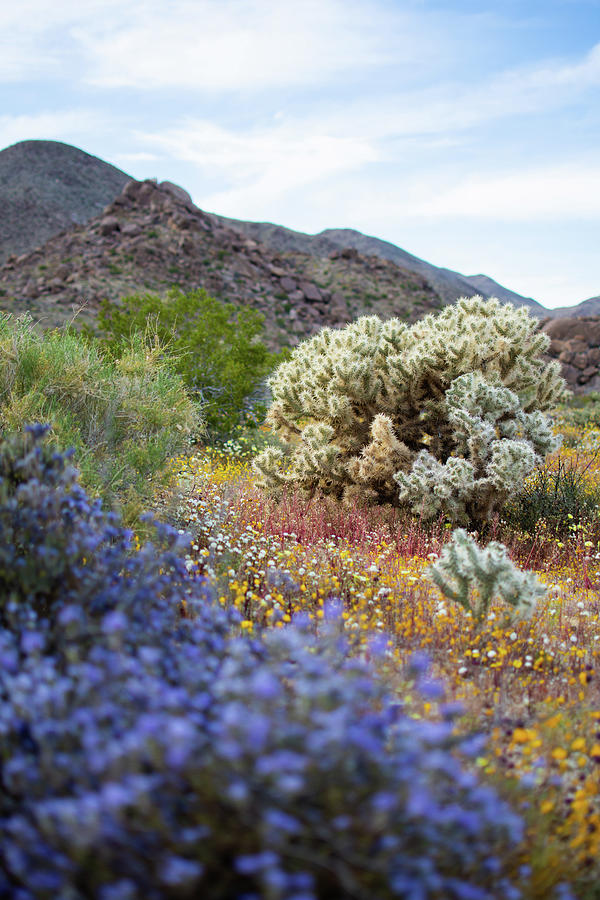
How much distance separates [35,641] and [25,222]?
68640 millimetres

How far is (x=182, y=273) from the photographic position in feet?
133

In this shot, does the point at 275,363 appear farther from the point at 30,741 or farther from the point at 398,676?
A: the point at 30,741

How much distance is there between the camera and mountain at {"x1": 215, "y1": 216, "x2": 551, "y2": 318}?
7669cm

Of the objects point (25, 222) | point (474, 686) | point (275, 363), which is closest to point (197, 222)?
point (25, 222)

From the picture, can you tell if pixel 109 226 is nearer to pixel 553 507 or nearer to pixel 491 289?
pixel 553 507

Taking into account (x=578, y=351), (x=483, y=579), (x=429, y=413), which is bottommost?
(x=483, y=579)

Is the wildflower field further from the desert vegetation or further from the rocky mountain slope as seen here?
the rocky mountain slope

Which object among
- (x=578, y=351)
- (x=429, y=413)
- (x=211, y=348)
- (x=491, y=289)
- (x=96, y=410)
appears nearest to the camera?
(x=96, y=410)

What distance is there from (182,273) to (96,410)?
3663 cm

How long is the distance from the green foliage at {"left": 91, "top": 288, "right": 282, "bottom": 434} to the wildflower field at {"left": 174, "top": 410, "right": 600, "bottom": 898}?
3839 millimetres

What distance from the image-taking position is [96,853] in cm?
157

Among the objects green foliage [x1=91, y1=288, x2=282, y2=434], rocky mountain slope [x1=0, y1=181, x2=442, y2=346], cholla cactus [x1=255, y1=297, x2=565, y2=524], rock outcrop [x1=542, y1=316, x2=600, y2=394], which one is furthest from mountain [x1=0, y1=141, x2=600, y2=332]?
cholla cactus [x1=255, y1=297, x2=565, y2=524]

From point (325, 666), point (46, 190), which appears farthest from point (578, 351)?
point (46, 190)

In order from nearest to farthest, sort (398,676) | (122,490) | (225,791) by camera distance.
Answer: (225,791)
(398,676)
(122,490)
